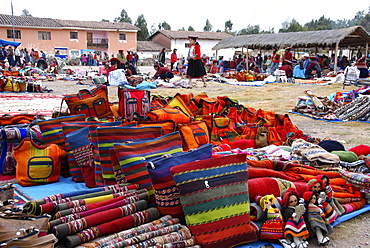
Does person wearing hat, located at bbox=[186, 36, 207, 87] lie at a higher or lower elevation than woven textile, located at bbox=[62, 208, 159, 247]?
higher

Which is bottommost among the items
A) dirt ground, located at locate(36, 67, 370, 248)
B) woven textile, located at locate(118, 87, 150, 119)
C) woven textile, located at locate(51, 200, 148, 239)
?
dirt ground, located at locate(36, 67, 370, 248)

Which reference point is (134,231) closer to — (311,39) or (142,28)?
(311,39)

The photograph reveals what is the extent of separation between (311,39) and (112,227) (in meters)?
20.9

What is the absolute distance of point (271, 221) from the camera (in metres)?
2.49

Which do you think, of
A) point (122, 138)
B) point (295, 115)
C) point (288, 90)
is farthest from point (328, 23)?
point (122, 138)

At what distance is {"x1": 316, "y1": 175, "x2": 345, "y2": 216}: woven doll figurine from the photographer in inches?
110

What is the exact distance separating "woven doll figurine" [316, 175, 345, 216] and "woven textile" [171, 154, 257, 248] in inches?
30.4

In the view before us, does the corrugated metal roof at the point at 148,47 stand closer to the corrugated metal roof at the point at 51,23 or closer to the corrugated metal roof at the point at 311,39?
the corrugated metal roof at the point at 51,23

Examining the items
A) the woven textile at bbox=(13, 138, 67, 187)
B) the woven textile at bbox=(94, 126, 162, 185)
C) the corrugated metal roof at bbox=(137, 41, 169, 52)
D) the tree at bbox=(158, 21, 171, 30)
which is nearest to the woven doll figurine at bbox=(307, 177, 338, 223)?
the woven textile at bbox=(94, 126, 162, 185)

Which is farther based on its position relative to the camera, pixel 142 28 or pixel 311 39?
pixel 142 28

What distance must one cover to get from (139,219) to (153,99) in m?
3.35

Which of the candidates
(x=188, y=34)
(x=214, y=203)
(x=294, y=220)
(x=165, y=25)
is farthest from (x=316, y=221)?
(x=165, y=25)

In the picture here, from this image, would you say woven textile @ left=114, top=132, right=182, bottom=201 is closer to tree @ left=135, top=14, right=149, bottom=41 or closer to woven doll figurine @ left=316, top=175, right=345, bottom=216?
woven doll figurine @ left=316, top=175, right=345, bottom=216

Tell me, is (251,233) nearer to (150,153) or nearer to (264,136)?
(150,153)
